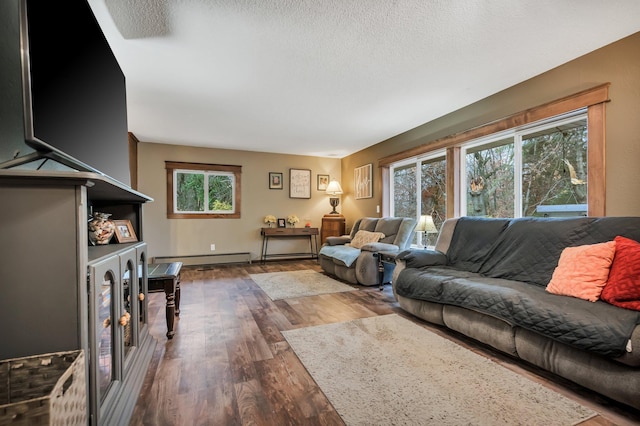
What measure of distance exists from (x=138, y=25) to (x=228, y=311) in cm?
254

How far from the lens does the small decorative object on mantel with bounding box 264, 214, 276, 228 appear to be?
6.08 meters

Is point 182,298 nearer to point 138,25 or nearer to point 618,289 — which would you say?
point 138,25

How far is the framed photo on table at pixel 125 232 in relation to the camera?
1755mm

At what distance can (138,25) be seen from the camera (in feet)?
6.72

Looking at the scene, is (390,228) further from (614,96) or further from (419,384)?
(419,384)

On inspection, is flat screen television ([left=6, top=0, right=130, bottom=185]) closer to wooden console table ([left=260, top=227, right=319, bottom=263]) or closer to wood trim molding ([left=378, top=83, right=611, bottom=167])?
wood trim molding ([left=378, top=83, right=611, bottom=167])

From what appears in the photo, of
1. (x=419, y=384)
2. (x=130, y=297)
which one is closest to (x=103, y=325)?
(x=130, y=297)

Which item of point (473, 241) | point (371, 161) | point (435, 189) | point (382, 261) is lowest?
point (382, 261)

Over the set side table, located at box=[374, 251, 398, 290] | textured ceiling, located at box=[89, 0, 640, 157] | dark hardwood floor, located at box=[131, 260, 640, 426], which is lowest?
dark hardwood floor, located at box=[131, 260, 640, 426]

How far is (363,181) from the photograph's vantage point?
5824 mm

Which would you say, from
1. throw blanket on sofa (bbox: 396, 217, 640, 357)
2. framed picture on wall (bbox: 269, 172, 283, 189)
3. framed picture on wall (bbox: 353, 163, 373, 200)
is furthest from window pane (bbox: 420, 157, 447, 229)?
framed picture on wall (bbox: 269, 172, 283, 189)

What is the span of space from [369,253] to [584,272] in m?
2.36

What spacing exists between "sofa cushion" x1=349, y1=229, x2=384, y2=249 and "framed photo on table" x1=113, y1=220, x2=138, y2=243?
3.19 m

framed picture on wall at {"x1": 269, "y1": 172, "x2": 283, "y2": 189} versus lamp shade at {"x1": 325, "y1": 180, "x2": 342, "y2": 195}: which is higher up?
framed picture on wall at {"x1": 269, "y1": 172, "x2": 283, "y2": 189}
